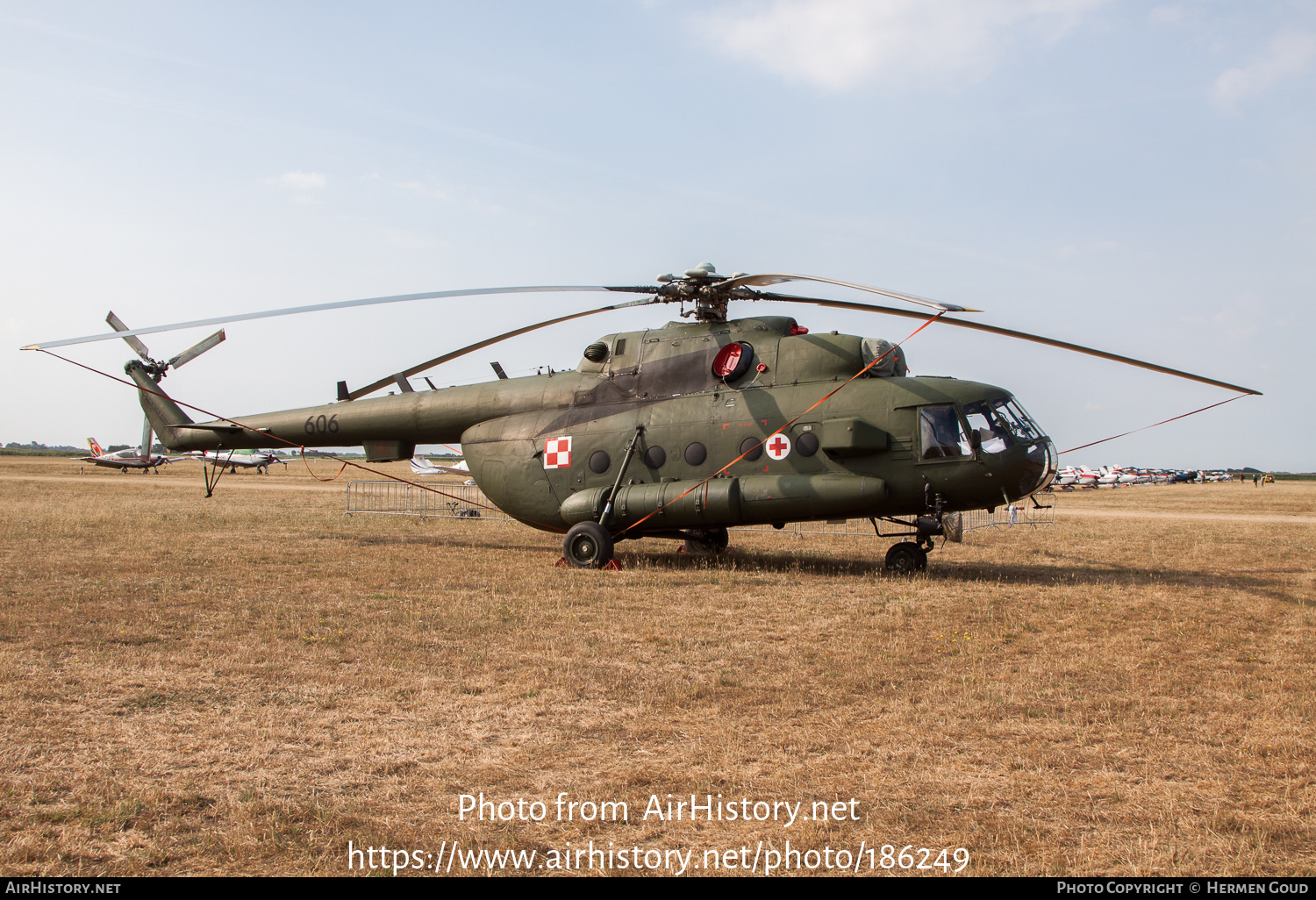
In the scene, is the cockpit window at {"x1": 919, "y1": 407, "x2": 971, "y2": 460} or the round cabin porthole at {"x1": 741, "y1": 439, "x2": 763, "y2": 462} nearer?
the cockpit window at {"x1": 919, "y1": 407, "x2": 971, "y2": 460}

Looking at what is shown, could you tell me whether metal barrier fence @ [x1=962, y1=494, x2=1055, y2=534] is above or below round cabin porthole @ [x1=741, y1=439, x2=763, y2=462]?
below

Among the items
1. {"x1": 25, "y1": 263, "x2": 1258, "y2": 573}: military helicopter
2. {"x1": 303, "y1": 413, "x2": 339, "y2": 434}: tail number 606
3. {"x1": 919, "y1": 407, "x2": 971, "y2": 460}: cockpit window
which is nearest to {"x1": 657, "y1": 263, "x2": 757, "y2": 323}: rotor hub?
{"x1": 25, "y1": 263, "x2": 1258, "y2": 573}: military helicopter

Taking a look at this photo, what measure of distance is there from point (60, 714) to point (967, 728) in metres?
6.29

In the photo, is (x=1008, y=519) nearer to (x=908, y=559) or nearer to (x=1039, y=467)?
(x=908, y=559)

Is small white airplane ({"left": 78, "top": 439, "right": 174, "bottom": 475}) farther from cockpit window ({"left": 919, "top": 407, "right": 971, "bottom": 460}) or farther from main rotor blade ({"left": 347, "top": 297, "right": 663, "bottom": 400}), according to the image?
cockpit window ({"left": 919, "top": 407, "right": 971, "bottom": 460})

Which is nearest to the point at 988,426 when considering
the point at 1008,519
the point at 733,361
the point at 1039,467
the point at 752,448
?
the point at 1039,467

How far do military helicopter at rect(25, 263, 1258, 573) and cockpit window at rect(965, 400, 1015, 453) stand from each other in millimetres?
19

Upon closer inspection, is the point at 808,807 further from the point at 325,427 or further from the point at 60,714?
the point at 325,427

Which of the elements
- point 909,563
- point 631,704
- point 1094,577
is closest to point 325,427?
point 909,563

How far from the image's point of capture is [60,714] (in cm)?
570

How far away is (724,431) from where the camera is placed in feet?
45.2

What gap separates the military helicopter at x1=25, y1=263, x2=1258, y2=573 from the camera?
41.3ft

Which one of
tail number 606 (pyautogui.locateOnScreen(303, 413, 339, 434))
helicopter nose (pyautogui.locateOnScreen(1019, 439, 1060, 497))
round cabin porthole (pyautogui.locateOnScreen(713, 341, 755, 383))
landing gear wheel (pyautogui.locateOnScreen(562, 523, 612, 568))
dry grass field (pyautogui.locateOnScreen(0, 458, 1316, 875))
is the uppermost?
round cabin porthole (pyautogui.locateOnScreen(713, 341, 755, 383))
